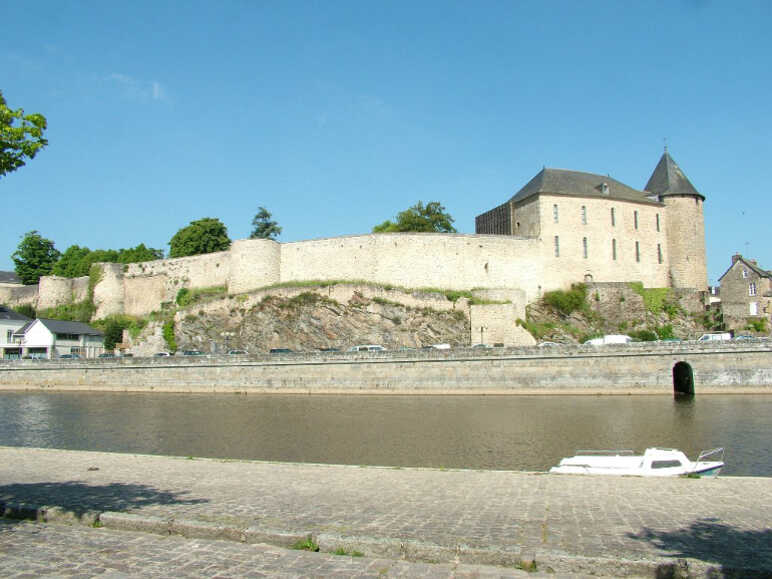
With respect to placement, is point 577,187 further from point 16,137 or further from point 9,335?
point 9,335

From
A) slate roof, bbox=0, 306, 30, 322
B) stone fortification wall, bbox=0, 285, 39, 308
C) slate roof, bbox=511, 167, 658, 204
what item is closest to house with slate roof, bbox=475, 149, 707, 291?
slate roof, bbox=511, 167, 658, 204

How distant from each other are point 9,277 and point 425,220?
146 feet

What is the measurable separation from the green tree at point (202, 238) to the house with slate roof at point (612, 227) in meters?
27.9

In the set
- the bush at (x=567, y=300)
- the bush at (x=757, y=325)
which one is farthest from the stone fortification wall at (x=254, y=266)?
the bush at (x=757, y=325)

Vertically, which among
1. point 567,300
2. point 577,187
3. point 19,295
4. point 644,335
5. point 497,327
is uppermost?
point 577,187

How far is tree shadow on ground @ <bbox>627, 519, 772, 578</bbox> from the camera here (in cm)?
541

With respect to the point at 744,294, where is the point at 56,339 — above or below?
below

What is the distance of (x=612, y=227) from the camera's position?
44812 mm

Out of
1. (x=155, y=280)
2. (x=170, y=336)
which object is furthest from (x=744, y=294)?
(x=155, y=280)

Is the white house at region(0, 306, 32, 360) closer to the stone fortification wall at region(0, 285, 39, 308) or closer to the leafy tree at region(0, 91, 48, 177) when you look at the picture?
the stone fortification wall at region(0, 285, 39, 308)

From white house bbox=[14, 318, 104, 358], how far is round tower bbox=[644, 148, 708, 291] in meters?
45.1

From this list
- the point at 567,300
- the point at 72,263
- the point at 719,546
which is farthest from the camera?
the point at 72,263

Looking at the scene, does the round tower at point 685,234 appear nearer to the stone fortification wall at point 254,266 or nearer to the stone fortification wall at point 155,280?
the stone fortification wall at point 254,266

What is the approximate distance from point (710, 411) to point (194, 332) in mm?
32133
